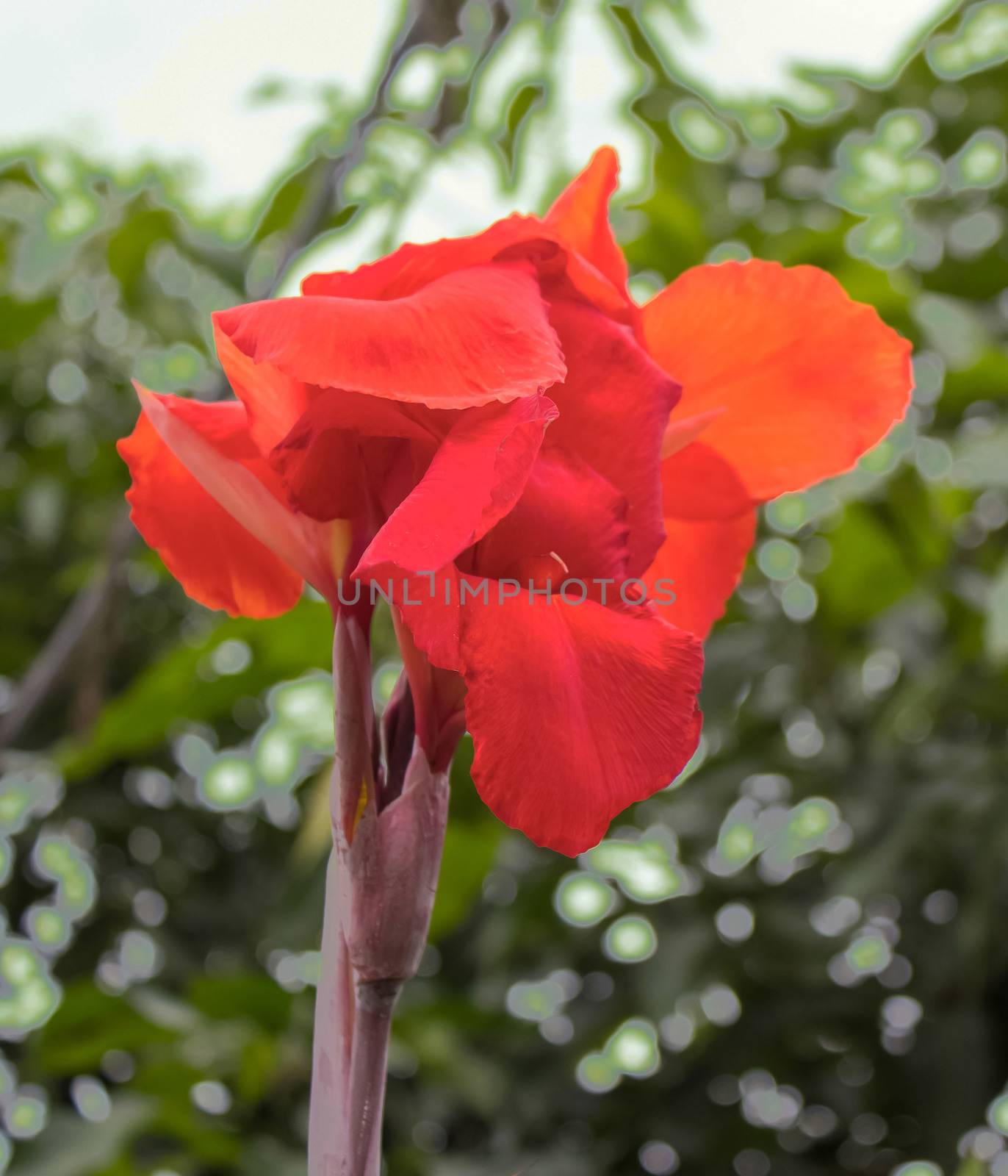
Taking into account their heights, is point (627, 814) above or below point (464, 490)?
below

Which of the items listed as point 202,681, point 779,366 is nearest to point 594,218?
point 779,366

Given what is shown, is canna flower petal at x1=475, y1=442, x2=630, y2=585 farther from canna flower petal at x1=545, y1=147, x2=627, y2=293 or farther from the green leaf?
the green leaf

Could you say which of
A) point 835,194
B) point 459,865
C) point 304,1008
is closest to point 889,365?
point 459,865

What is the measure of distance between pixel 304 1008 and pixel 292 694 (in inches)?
6.8

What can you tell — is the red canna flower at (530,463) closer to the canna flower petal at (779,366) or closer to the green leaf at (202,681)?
the canna flower petal at (779,366)

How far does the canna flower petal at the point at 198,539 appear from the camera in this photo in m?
0.24

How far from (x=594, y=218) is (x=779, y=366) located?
49 mm

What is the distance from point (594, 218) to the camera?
0.80 feet

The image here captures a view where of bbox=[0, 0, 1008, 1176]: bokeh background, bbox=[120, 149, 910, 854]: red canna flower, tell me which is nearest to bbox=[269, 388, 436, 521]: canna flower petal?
bbox=[120, 149, 910, 854]: red canna flower

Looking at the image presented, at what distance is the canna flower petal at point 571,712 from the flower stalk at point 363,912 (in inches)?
0.8

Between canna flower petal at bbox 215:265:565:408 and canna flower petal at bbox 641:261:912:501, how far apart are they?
0.20ft

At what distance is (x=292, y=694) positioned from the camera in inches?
26.8

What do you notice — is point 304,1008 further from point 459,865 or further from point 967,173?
point 967,173

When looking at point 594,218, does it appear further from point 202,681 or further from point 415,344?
point 202,681
